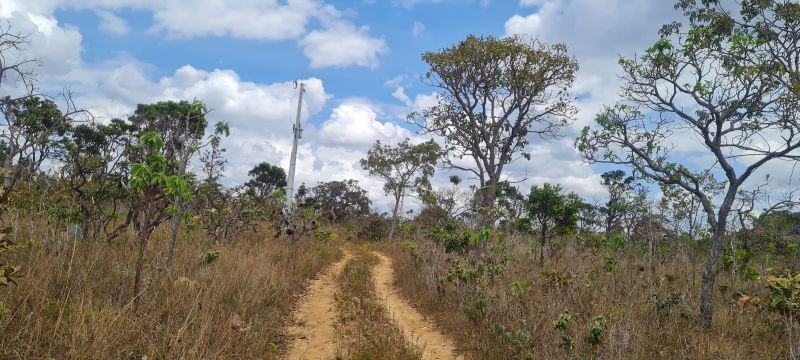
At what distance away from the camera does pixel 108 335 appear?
11.7 feet

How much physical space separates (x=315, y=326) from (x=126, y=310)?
9.30 feet

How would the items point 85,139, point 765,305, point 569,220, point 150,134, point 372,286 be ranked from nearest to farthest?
point 150,134, point 765,305, point 372,286, point 569,220, point 85,139

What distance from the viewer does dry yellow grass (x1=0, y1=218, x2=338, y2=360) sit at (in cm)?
344

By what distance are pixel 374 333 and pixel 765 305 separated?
14.6 feet

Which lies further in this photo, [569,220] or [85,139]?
[85,139]

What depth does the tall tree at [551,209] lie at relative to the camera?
12018 mm

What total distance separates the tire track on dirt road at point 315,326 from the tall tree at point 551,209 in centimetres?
597

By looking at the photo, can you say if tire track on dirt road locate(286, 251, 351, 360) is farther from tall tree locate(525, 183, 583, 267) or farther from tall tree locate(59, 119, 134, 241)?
tall tree locate(525, 183, 583, 267)

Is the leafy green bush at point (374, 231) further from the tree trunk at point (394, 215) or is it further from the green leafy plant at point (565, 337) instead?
the green leafy plant at point (565, 337)

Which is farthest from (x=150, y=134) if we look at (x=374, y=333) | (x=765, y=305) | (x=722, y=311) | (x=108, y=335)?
(x=722, y=311)

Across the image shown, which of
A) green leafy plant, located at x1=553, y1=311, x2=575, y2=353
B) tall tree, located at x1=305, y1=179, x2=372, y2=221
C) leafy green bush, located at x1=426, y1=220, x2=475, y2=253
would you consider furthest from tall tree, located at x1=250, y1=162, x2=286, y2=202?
green leafy plant, located at x1=553, y1=311, x2=575, y2=353

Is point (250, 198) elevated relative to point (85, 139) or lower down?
lower down

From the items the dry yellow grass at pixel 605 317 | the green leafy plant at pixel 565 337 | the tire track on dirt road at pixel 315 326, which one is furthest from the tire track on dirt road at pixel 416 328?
the green leafy plant at pixel 565 337

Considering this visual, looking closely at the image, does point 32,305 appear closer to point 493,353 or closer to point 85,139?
point 493,353
